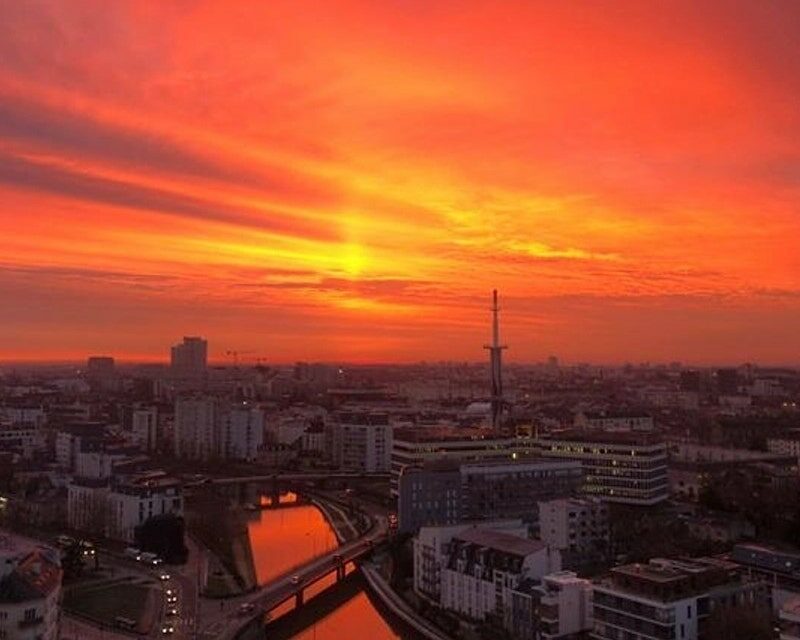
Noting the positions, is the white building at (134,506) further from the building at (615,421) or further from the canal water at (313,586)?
the building at (615,421)

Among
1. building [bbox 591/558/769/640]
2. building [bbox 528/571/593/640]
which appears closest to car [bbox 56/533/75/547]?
building [bbox 528/571/593/640]

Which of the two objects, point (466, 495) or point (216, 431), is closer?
point (466, 495)

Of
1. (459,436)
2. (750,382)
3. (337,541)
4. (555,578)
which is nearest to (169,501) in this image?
(337,541)

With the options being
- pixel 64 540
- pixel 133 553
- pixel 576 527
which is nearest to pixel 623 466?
pixel 576 527

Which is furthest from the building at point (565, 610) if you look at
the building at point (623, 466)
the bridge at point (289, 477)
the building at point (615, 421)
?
the building at point (615, 421)

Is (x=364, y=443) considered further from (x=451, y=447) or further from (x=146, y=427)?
(x=146, y=427)
